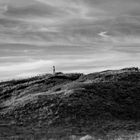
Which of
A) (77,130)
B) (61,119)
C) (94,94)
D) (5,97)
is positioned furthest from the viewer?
(5,97)

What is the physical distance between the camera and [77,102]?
43969 mm

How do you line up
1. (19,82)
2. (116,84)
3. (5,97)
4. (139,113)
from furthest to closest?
(19,82), (5,97), (116,84), (139,113)

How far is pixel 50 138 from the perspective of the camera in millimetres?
28750

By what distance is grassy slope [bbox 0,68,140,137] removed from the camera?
38906 millimetres

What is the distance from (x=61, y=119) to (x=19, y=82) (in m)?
23.5

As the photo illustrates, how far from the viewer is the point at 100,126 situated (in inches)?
1444

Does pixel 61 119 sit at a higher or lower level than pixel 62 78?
lower

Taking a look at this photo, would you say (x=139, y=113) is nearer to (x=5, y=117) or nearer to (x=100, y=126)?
(x=100, y=126)

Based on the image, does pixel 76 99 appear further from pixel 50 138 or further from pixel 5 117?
pixel 50 138

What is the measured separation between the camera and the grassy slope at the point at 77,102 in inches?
1532

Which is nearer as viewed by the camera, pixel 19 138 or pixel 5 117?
pixel 19 138

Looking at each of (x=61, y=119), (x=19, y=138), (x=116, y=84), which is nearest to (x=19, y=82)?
(x=116, y=84)

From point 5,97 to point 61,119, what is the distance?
668 inches

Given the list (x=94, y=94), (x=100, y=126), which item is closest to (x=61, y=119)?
(x=100, y=126)
